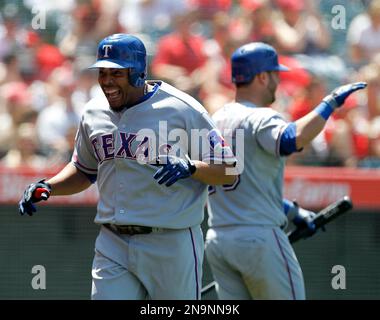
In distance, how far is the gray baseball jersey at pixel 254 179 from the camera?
514 centimetres

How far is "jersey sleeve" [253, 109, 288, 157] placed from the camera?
5000 mm

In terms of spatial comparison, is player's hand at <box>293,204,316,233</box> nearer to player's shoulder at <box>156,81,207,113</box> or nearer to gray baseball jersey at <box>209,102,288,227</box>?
gray baseball jersey at <box>209,102,288,227</box>

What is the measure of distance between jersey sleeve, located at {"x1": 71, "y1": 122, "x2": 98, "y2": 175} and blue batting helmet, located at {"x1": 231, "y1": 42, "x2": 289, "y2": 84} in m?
1.20

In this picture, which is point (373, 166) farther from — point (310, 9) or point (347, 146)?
point (310, 9)

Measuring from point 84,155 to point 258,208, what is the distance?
110cm

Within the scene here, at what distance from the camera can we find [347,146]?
726cm

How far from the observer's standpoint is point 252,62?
5414mm
